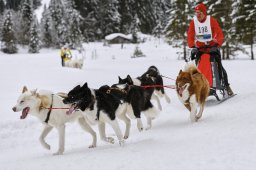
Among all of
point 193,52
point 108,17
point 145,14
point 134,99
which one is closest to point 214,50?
point 193,52

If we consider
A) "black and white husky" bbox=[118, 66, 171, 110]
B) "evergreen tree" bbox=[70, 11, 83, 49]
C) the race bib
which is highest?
"evergreen tree" bbox=[70, 11, 83, 49]

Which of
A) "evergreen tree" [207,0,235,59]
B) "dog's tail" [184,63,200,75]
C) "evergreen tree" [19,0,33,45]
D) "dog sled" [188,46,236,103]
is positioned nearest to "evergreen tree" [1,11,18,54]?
"evergreen tree" [19,0,33,45]

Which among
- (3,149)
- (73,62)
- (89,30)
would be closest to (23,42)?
(89,30)

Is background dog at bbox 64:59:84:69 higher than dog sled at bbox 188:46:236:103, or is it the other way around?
background dog at bbox 64:59:84:69

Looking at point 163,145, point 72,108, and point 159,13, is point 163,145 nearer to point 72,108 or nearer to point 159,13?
point 72,108

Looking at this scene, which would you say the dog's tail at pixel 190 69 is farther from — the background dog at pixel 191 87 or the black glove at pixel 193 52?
the black glove at pixel 193 52

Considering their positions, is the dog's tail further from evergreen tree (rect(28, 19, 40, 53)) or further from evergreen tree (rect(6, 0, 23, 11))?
evergreen tree (rect(6, 0, 23, 11))

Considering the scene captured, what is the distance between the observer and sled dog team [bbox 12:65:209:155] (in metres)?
4.75

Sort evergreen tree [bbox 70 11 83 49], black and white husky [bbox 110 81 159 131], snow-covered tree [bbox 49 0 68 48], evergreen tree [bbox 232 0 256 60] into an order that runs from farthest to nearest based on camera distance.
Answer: snow-covered tree [bbox 49 0 68 48]
evergreen tree [bbox 70 11 83 49]
evergreen tree [bbox 232 0 256 60]
black and white husky [bbox 110 81 159 131]

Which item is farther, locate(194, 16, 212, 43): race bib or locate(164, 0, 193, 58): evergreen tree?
locate(164, 0, 193, 58): evergreen tree

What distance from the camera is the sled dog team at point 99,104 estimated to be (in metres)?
4.75

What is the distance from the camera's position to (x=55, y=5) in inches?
2847

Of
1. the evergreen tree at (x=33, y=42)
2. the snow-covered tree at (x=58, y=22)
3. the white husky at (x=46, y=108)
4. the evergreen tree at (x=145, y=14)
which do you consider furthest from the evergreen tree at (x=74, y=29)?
the white husky at (x=46, y=108)

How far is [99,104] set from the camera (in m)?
4.79
